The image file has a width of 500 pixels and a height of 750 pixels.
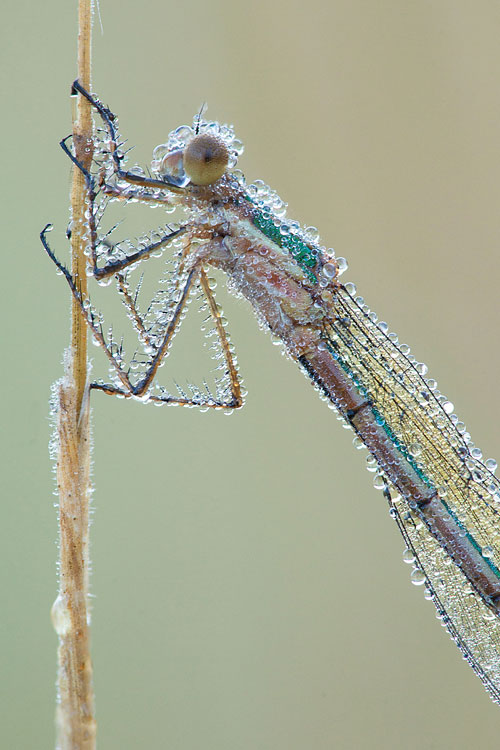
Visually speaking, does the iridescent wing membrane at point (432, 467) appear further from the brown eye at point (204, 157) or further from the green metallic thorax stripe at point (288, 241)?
the brown eye at point (204, 157)

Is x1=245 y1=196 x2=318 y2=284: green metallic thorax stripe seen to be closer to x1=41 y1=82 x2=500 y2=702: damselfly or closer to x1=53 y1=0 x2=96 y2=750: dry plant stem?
x1=41 y1=82 x2=500 y2=702: damselfly

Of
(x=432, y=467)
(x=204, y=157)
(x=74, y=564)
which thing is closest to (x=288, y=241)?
(x=204, y=157)

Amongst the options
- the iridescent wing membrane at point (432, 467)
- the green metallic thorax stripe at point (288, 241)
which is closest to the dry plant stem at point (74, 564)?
the green metallic thorax stripe at point (288, 241)

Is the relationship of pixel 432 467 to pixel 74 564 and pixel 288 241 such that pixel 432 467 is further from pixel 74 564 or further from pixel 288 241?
pixel 74 564

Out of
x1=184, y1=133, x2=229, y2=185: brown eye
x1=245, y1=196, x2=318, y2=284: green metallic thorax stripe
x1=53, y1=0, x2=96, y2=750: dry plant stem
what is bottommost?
x1=53, y1=0, x2=96, y2=750: dry plant stem

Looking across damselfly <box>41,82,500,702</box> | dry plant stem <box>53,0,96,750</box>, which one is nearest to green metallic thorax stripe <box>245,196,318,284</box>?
damselfly <box>41,82,500,702</box>

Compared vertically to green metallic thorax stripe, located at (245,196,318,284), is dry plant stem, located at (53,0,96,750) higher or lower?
lower

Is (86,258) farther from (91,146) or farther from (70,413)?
(70,413)
